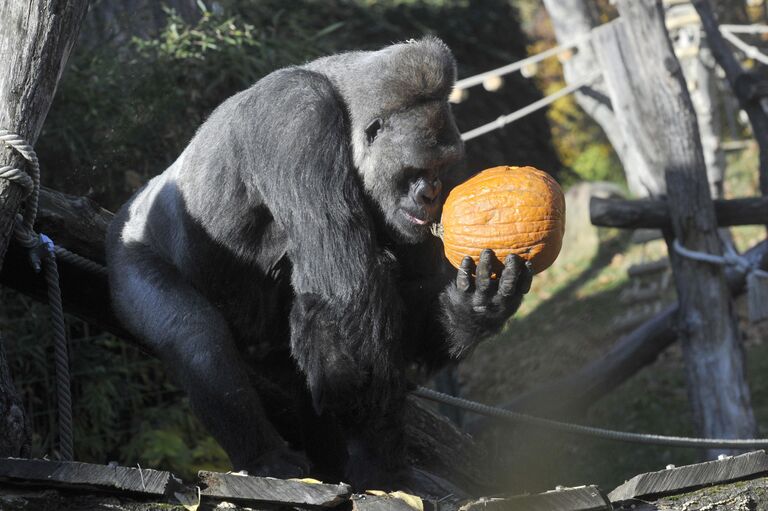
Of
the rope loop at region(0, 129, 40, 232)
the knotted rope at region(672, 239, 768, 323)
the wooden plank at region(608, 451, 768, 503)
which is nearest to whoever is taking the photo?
the wooden plank at region(608, 451, 768, 503)

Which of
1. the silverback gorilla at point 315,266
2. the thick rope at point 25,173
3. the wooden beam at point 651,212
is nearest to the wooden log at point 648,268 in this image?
the wooden beam at point 651,212

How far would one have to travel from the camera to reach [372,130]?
3.37 meters

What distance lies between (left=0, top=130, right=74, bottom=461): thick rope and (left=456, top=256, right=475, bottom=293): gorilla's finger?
4.18 ft

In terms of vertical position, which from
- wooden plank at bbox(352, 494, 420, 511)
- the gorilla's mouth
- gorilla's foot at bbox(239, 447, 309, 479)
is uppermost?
the gorilla's mouth

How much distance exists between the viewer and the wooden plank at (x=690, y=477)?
251cm

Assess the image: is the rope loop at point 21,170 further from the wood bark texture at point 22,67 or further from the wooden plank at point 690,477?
the wooden plank at point 690,477

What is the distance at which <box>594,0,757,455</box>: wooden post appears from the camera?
5152 millimetres

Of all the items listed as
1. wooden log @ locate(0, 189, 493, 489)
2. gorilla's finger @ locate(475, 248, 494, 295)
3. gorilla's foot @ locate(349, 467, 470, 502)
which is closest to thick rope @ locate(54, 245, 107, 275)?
wooden log @ locate(0, 189, 493, 489)

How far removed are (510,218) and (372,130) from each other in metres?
0.64

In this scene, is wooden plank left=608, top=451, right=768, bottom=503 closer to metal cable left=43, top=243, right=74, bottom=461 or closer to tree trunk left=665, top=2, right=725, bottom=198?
metal cable left=43, top=243, right=74, bottom=461

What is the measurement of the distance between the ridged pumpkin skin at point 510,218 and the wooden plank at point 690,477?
0.77 metres

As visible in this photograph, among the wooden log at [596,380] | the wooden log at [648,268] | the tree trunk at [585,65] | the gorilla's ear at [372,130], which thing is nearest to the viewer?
the gorilla's ear at [372,130]

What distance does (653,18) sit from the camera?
522 centimetres

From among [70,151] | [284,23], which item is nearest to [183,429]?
[70,151]
